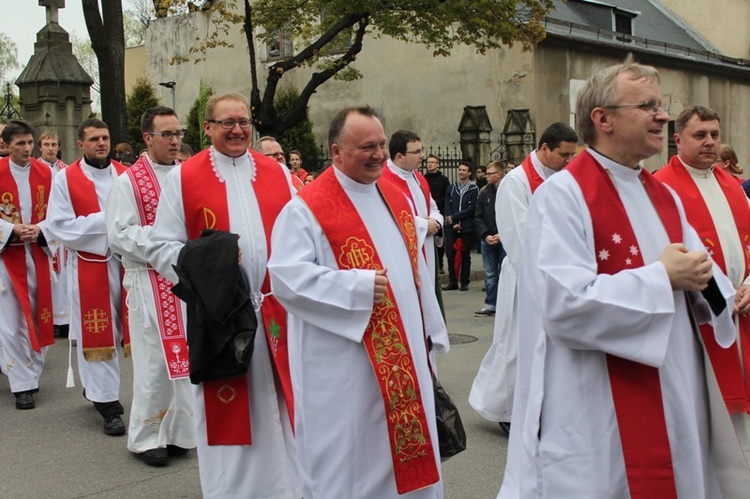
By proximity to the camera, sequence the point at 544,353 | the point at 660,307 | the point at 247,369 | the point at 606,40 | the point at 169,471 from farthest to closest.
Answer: the point at 606,40
the point at 169,471
the point at 247,369
the point at 544,353
the point at 660,307

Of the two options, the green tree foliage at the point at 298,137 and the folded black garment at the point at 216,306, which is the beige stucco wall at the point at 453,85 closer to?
the green tree foliage at the point at 298,137

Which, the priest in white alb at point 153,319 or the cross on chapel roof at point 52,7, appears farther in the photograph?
the cross on chapel roof at point 52,7

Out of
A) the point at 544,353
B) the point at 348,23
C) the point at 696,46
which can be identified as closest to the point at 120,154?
the point at 348,23

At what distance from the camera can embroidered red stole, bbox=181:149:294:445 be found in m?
4.78

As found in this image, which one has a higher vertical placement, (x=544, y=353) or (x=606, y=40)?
(x=606, y=40)

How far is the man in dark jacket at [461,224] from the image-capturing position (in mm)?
15039

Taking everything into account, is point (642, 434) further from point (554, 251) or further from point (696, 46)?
point (696, 46)

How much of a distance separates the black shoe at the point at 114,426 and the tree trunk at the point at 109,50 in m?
9.17

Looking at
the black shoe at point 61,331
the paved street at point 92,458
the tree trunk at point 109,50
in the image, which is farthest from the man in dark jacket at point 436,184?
the paved street at point 92,458

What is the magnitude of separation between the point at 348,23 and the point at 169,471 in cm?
1441

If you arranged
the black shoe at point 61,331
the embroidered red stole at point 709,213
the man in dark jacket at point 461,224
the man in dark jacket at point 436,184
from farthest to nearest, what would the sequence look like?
the man in dark jacket at point 436,184, the man in dark jacket at point 461,224, the black shoe at point 61,331, the embroidered red stole at point 709,213

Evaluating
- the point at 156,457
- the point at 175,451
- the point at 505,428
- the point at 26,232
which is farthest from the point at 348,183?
the point at 26,232

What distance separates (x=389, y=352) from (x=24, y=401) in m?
4.82

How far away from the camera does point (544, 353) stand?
3.31 m
